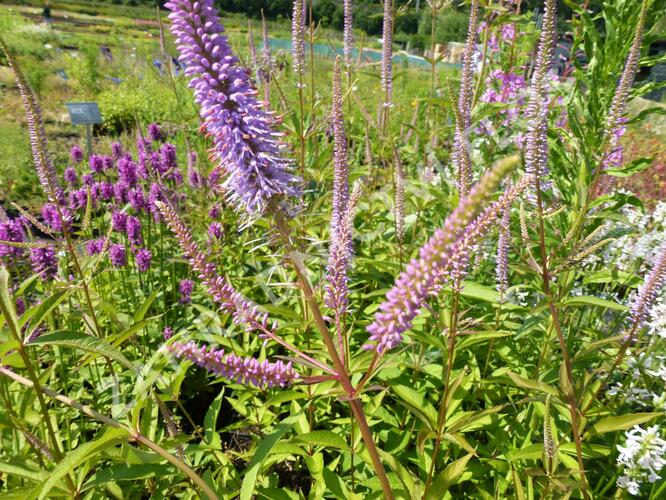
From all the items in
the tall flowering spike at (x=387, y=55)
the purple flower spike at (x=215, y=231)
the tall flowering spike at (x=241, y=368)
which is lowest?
the purple flower spike at (x=215, y=231)

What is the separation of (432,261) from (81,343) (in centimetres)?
123

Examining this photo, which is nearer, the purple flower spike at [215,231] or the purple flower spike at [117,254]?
the purple flower spike at [117,254]

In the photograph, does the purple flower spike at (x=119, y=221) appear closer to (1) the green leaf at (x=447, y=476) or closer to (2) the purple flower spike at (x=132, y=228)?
(2) the purple flower spike at (x=132, y=228)

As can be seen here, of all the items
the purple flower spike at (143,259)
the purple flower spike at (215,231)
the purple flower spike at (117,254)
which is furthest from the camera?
the purple flower spike at (215,231)

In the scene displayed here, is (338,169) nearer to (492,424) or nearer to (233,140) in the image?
(233,140)

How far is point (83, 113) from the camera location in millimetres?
4332

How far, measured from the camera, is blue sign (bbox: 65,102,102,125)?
4.29 metres

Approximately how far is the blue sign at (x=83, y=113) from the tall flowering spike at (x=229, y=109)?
12.1ft

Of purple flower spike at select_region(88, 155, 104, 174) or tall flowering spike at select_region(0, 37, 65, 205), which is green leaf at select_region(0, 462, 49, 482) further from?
purple flower spike at select_region(88, 155, 104, 174)

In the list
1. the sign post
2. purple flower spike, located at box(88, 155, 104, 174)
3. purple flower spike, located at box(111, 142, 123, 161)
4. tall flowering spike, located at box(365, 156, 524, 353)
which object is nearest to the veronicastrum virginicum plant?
tall flowering spike, located at box(365, 156, 524, 353)

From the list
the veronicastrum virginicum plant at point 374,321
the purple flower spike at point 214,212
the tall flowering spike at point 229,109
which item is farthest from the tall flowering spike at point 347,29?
the tall flowering spike at point 229,109

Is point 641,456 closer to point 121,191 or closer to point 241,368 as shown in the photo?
point 241,368

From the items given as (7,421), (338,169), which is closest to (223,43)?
(338,169)

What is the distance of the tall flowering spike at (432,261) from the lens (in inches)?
29.3
